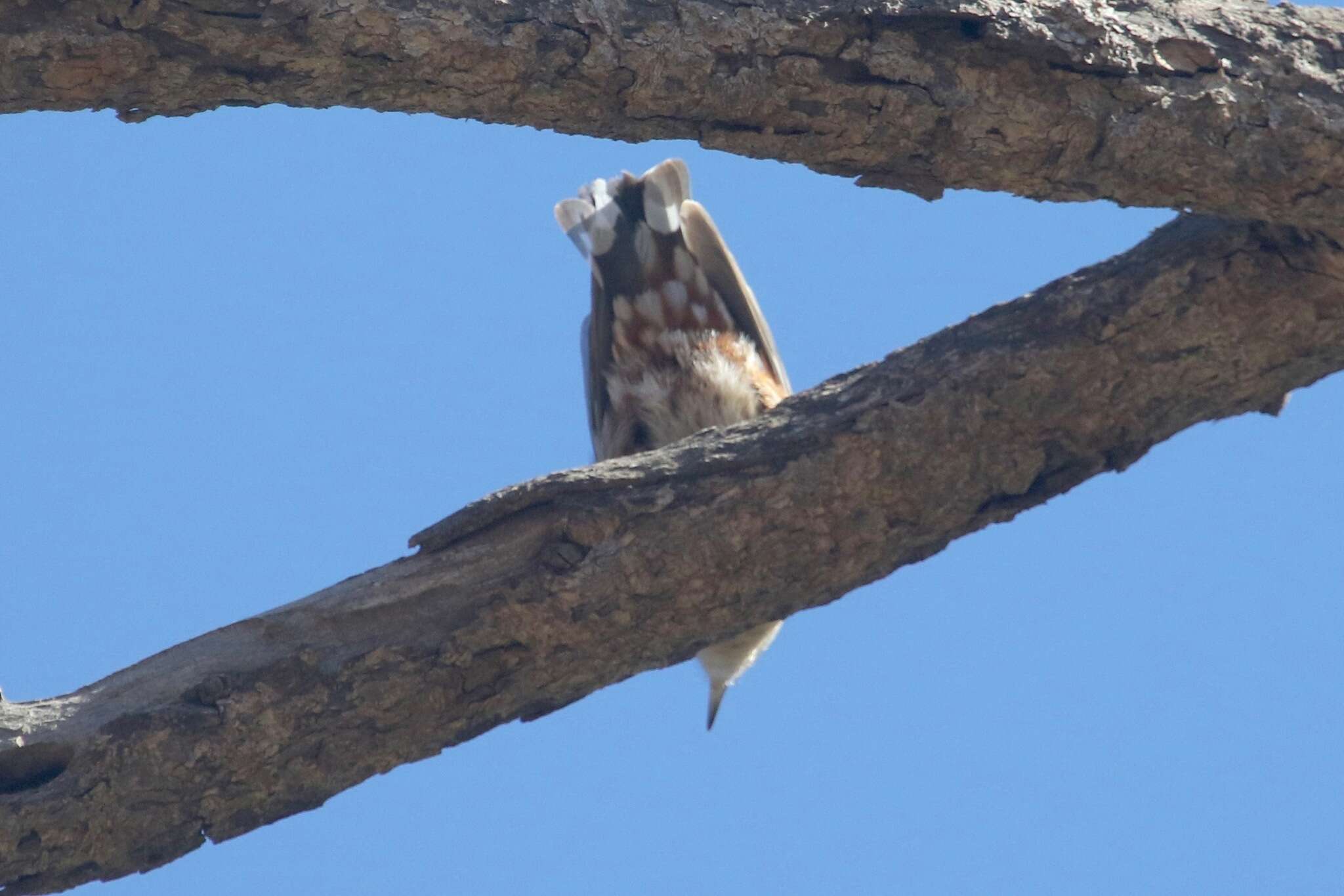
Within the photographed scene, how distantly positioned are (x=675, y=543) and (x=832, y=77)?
1041mm

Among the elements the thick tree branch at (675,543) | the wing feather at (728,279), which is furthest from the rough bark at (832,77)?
the wing feather at (728,279)

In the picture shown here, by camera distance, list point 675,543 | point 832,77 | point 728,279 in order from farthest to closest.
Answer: point 728,279 → point 675,543 → point 832,77

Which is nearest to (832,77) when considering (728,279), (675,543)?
(675,543)

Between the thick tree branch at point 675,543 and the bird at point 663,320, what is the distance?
1442 millimetres

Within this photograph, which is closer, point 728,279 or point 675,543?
point 675,543

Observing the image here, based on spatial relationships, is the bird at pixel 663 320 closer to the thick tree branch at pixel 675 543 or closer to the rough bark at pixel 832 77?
the thick tree branch at pixel 675 543

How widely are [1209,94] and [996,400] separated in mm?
762

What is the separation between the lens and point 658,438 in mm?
4840

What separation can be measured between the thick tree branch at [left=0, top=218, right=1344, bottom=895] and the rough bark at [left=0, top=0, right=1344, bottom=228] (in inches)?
11.6

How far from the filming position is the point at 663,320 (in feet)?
15.7

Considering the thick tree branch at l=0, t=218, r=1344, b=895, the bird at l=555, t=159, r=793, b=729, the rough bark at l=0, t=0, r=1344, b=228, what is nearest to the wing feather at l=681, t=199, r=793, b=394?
the bird at l=555, t=159, r=793, b=729

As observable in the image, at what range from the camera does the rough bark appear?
245cm

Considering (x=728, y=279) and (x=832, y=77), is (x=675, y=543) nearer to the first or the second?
(x=832, y=77)

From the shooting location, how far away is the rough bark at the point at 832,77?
2453mm
